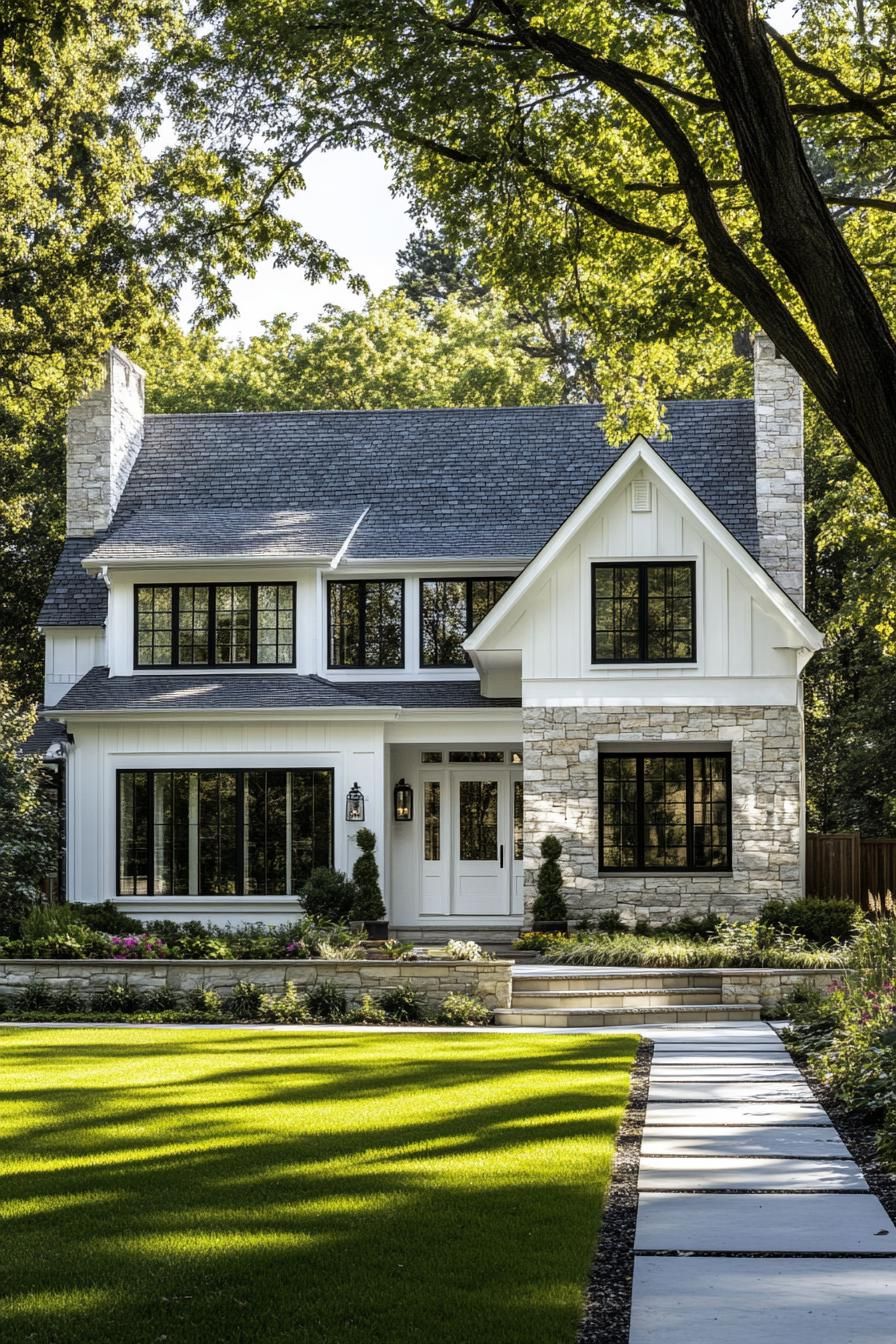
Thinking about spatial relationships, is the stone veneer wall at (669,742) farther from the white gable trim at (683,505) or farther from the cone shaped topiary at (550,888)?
the white gable trim at (683,505)

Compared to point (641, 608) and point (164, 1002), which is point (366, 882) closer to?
point (164, 1002)

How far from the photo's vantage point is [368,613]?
23312mm

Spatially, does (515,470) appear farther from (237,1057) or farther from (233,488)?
(237,1057)

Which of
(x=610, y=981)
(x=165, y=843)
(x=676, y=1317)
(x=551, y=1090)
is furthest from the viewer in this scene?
(x=165, y=843)

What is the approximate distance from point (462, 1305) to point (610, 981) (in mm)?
11765

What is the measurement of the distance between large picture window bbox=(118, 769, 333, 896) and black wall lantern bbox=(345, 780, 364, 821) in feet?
1.28

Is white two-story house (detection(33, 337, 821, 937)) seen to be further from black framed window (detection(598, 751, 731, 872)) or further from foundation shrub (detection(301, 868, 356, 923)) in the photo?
foundation shrub (detection(301, 868, 356, 923))

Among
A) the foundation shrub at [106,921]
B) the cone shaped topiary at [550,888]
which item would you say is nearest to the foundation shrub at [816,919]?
the cone shaped topiary at [550,888]

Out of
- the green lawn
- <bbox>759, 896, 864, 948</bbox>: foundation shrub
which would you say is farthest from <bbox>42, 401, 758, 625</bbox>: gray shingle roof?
the green lawn

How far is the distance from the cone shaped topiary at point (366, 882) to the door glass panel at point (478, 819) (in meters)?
1.83

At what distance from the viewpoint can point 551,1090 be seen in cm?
1069

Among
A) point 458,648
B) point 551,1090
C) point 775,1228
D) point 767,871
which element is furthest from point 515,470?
point 775,1228

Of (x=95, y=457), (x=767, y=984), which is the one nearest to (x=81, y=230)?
(x=95, y=457)

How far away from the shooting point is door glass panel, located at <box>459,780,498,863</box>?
22.7m
